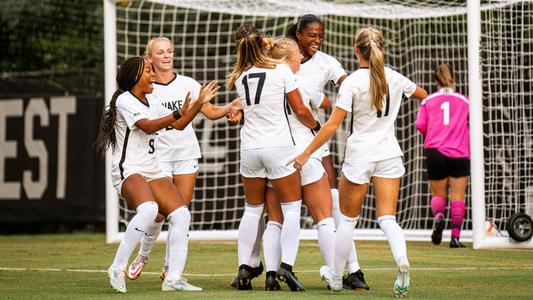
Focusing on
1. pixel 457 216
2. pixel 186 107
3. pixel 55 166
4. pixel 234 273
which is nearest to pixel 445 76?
pixel 457 216

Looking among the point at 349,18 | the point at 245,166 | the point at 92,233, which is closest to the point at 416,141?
the point at 349,18

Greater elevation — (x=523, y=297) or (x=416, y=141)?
(x=416, y=141)

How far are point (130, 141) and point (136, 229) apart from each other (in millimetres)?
636

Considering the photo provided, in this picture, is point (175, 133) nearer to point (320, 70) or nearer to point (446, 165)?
point (320, 70)

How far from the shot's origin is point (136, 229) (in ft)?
27.2

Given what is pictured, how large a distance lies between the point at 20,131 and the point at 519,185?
759cm

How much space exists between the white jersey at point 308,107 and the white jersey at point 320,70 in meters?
0.06

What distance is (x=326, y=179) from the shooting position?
8.52 metres

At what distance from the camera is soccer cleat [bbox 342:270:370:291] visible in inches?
332

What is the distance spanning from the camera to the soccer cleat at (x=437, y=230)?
1321 cm

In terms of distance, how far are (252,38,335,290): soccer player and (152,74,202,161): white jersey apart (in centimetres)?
130

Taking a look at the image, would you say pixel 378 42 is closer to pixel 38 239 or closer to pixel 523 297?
pixel 523 297

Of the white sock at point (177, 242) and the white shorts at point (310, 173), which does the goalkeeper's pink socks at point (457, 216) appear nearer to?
the white shorts at point (310, 173)

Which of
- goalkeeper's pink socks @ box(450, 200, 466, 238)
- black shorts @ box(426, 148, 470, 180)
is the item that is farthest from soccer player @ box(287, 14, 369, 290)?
black shorts @ box(426, 148, 470, 180)
